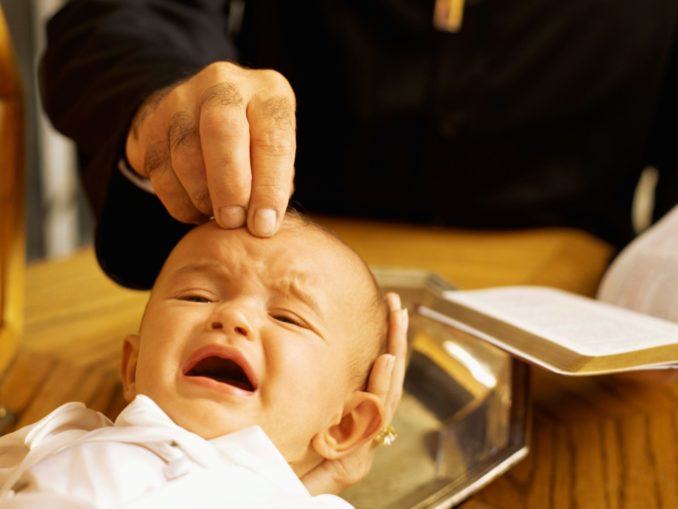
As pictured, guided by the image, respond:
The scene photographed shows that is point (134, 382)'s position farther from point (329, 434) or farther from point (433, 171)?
point (433, 171)

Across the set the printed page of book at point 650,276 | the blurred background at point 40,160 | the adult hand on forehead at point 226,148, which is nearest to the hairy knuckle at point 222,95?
the adult hand on forehead at point 226,148

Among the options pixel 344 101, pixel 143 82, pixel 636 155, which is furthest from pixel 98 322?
pixel 636 155

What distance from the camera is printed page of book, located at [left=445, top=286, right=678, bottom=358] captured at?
0.62 metres

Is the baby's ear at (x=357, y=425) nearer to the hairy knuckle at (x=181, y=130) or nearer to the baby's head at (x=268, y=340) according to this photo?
the baby's head at (x=268, y=340)

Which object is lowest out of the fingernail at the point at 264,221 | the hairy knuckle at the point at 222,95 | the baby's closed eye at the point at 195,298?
the baby's closed eye at the point at 195,298

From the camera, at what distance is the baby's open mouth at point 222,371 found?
0.55 meters

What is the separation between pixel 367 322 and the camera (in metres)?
0.62

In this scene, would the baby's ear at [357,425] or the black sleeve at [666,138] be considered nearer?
the baby's ear at [357,425]

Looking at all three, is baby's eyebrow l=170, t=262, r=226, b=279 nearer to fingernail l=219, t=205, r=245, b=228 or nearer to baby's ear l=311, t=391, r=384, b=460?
fingernail l=219, t=205, r=245, b=228

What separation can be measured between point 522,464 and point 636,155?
0.89 metres

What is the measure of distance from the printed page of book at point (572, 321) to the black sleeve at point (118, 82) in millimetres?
327

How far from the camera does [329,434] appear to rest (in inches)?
23.4

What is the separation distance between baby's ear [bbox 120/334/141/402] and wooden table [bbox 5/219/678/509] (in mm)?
70

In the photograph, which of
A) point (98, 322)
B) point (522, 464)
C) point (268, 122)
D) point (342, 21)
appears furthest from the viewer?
point (342, 21)
